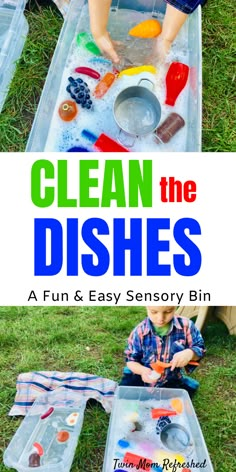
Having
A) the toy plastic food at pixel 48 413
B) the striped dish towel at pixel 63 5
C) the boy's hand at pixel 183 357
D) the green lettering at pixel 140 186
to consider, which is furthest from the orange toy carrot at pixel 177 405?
the striped dish towel at pixel 63 5

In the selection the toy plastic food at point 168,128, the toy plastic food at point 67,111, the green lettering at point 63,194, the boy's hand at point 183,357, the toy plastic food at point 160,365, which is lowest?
the toy plastic food at point 160,365

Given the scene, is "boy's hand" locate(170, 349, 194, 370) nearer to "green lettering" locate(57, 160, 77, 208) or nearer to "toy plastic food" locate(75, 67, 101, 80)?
"green lettering" locate(57, 160, 77, 208)

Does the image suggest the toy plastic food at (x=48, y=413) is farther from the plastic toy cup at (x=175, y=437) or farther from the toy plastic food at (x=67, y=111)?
the toy plastic food at (x=67, y=111)

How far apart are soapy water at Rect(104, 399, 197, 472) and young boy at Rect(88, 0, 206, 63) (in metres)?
0.88

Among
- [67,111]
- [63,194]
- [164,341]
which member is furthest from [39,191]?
[67,111]

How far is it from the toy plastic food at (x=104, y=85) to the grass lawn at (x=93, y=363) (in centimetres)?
64

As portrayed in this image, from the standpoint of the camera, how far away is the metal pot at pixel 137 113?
1562 millimetres

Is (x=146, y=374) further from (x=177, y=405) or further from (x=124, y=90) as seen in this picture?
(x=124, y=90)

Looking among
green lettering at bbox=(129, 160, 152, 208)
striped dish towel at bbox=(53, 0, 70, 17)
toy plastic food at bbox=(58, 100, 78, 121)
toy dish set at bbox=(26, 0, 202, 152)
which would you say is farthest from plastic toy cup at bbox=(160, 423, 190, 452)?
striped dish towel at bbox=(53, 0, 70, 17)

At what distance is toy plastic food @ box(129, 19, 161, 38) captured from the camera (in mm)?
1694

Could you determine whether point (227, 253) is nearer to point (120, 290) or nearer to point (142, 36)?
point (120, 290)

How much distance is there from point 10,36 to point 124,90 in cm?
43

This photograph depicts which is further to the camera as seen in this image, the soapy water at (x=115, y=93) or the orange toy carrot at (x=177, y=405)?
the soapy water at (x=115, y=93)

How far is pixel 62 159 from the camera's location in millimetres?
1177
